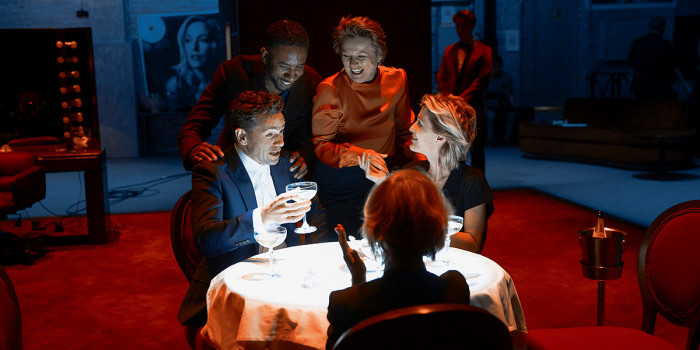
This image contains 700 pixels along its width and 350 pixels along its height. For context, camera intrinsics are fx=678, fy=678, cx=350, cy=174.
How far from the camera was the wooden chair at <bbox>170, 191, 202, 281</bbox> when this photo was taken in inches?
113

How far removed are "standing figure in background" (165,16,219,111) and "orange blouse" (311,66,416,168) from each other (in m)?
8.29

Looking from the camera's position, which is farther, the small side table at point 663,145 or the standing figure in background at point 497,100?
the standing figure in background at point 497,100

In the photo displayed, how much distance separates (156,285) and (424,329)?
3506 mm

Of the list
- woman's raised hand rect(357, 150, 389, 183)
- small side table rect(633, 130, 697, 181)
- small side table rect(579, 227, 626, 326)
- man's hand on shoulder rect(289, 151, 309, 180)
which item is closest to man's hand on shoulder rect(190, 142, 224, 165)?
man's hand on shoulder rect(289, 151, 309, 180)

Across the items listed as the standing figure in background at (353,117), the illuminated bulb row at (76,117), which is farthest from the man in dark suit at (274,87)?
the illuminated bulb row at (76,117)

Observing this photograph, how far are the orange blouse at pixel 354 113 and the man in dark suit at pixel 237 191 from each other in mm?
486

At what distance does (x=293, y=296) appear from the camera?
Answer: 1990mm

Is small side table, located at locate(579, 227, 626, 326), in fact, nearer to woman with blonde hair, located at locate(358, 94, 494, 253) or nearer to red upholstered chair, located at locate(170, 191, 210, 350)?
woman with blonde hair, located at locate(358, 94, 494, 253)

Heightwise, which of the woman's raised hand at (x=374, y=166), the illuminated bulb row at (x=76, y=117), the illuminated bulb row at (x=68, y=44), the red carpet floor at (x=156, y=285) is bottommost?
the red carpet floor at (x=156, y=285)

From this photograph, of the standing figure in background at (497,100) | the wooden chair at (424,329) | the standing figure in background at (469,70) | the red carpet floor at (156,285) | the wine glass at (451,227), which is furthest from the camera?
the standing figure in background at (497,100)

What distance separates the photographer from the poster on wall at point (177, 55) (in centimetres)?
1116

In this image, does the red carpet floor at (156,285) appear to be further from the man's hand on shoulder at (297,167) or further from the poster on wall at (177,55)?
the poster on wall at (177,55)

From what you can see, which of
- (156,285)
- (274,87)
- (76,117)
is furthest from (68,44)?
(274,87)

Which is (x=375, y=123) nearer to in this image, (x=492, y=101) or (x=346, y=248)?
(x=346, y=248)
